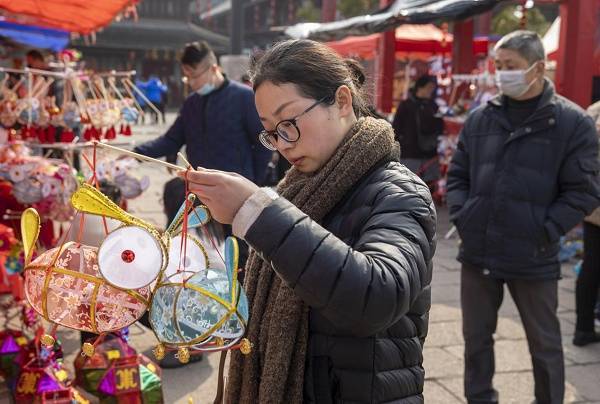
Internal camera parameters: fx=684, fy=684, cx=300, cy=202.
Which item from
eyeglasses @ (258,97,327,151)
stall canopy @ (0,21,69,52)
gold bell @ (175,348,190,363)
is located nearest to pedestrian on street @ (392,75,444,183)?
stall canopy @ (0,21,69,52)

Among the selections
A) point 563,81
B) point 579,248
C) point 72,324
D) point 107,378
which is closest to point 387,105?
point 563,81

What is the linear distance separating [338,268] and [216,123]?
116 inches

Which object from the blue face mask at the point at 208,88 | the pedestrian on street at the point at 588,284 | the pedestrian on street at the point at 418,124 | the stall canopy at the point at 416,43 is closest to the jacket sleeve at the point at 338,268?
the blue face mask at the point at 208,88

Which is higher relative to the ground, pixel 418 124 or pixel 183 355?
pixel 418 124

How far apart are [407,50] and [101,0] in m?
10.4

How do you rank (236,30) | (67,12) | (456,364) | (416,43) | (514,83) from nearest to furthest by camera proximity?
(514,83)
(456,364)
(67,12)
(416,43)
(236,30)

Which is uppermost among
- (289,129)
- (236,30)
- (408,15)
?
(236,30)

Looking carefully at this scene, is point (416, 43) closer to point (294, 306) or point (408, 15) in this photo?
point (408, 15)

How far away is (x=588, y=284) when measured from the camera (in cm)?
418

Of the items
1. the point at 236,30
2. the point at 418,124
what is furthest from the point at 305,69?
the point at 236,30

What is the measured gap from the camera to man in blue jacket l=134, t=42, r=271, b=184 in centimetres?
401

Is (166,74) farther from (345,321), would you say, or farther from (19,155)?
(345,321)

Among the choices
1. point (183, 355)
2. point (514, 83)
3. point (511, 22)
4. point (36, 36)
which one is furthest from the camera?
point (511, 22)

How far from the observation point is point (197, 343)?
1.43 m
